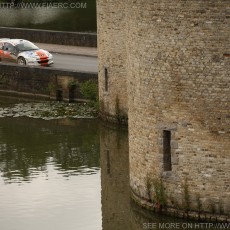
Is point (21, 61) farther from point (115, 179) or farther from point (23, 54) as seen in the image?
point (115, 179)

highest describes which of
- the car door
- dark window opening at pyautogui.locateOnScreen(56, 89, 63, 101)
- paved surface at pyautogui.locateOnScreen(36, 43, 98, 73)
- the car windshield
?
the car windshield

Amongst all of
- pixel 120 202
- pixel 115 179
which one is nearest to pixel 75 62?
pixel 115 179

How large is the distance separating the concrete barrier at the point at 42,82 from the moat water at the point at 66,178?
2.70m

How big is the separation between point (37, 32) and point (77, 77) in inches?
425

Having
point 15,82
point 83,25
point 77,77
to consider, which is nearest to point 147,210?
point 77,77

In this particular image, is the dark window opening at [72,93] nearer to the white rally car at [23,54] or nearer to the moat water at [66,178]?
the moat water at [66,178]

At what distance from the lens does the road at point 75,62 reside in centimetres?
4278

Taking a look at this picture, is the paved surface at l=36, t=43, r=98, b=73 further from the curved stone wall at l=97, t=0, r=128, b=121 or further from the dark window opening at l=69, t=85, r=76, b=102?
the curved stone wall at l=97, t=0, r=128, b=121

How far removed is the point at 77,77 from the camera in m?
39.3

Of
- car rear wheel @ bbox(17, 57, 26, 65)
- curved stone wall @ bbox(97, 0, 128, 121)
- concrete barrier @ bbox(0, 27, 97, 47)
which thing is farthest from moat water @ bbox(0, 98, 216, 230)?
concrete barrier @ bbox(0, 27, 97, 47)

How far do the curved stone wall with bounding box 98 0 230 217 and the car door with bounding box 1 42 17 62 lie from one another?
19.7 m

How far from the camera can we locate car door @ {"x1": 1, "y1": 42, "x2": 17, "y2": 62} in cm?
4456

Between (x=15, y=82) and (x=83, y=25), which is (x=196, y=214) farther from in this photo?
(x=83, y=25)

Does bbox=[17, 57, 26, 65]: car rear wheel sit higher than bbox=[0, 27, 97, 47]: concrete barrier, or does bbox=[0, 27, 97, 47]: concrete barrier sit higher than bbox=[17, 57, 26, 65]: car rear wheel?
bbox=[0, 27, 97, 47]: concrete barrier
